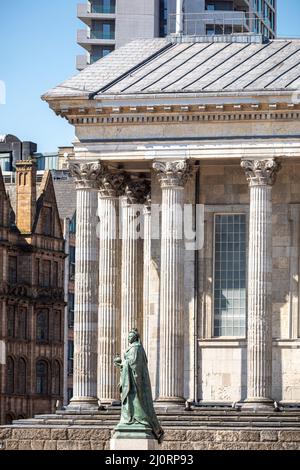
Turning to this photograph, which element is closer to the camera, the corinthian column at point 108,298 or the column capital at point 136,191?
the corinthian column at point 108,298

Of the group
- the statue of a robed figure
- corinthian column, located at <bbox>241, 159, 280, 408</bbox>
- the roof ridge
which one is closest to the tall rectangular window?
corinthian column, located at <bbox>241, 159, 280, 408</bbox>

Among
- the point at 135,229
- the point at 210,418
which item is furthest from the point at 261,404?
the point at 135,229

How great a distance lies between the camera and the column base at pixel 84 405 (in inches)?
4498

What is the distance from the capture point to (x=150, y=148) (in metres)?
116

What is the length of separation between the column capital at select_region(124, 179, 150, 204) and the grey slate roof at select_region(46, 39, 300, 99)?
5.42 m

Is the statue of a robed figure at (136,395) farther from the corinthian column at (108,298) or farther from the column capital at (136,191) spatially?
the column capital at (136,191)

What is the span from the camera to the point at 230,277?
117 metres

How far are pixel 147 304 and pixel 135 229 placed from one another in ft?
12.4

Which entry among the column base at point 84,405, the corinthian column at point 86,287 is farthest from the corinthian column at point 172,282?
the corinthian column at point 86,287

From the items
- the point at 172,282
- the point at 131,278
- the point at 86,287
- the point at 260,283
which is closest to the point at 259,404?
the point at 260,283

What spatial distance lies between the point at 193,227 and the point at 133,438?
23.5 meters

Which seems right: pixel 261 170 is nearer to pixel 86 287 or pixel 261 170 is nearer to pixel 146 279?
pixel 146 279

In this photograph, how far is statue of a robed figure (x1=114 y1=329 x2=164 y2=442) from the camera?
96.1 metres

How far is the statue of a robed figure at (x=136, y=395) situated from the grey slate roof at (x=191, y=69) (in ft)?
67.6
